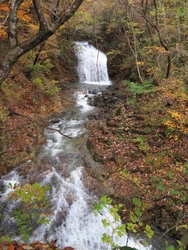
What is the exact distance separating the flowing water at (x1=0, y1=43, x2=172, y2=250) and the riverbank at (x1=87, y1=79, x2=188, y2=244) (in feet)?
2.25

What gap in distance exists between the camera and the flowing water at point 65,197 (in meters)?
5.39

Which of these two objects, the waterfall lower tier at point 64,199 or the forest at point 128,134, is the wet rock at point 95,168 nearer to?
the forest at point 128,134

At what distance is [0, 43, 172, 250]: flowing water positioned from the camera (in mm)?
5395

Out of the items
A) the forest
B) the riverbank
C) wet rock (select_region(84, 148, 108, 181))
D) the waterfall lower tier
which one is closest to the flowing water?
the waterfall lower tier

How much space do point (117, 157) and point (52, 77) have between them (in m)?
13.4

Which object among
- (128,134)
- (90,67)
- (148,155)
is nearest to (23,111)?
(128,134)

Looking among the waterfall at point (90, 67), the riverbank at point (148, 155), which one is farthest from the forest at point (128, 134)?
the waterfall at point (90, 67)

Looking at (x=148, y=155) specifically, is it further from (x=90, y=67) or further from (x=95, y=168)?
(x=90, y=67)

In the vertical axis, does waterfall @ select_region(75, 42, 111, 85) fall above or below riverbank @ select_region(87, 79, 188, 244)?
above

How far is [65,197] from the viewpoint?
6434mm

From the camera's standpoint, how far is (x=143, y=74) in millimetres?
13391

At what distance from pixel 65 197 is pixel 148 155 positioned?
340cm

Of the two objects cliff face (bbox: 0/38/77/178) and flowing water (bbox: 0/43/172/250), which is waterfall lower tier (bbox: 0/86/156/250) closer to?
flowing water (bbox: 0/43/172/250)

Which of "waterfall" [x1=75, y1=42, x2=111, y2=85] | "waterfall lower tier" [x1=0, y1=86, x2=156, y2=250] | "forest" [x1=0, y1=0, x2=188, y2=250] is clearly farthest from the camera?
"waterfall" [x1=75, y1=42, x2=111, y2=85]
